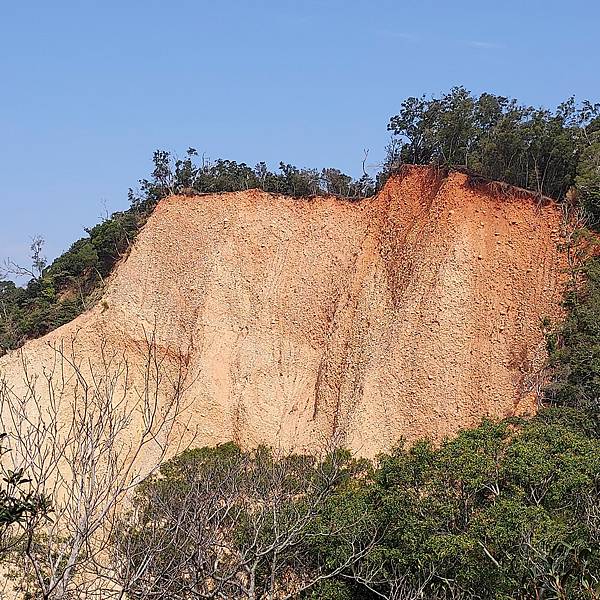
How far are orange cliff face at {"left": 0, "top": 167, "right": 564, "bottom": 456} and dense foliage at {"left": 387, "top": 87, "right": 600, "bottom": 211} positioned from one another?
112cm

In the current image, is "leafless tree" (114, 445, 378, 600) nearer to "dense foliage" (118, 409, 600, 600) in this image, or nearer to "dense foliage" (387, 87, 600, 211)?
"dense foliage" (118, 409, 600, 600)

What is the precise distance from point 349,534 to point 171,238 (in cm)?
1948

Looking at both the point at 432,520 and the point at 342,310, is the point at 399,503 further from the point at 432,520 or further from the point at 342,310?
the point at 342,310

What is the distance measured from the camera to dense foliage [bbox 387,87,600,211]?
1080 inches

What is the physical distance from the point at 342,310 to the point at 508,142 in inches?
328

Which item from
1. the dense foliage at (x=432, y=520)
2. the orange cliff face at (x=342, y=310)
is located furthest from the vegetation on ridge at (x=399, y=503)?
the orange cliff face at (x=342, y=310)

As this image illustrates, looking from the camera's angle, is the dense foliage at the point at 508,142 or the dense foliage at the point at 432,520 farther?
the dense foliage at the point at 508,142

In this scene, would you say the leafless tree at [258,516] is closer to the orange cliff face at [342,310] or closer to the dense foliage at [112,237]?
the orange cliff face at [342,310]

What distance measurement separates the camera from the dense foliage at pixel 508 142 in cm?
2742

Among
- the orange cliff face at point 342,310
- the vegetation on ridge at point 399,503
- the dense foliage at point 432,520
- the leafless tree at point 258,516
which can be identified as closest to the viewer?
the vegetation on ridge at point 399,503

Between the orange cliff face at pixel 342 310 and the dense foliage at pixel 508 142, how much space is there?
44.0 inches

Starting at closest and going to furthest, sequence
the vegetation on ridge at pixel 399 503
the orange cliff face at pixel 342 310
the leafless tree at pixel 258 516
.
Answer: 1. the vegetation on ridge at pixel 399 503
2. the leafless tree at pixel 258 516
3. the orange cliff face at pixel 342 310

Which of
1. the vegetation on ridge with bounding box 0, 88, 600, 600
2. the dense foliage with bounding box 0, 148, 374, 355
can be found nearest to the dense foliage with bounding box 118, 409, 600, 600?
the vegetation on ridge with bounding box 0, 88, 600, 600

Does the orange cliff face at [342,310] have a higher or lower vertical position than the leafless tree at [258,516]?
higher
